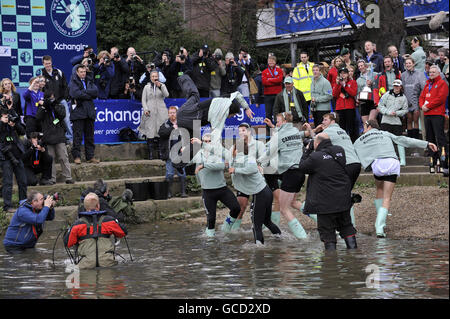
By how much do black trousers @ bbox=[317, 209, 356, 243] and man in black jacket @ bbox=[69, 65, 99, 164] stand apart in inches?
284

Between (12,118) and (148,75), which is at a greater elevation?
(148,75)

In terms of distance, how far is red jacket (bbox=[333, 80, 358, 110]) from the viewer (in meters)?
18.6

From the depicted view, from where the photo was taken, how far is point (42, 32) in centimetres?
1992

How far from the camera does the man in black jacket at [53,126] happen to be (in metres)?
16.9

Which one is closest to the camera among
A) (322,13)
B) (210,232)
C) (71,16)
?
(210,232)

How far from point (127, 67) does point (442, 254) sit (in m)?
9.88

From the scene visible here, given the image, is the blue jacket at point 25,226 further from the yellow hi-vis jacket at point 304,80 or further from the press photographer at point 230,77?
the yellow hi-vis jacket at point 304,80

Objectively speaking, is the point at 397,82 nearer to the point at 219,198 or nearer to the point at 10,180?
the point at 219,198

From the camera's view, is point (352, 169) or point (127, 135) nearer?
point (352, 169)

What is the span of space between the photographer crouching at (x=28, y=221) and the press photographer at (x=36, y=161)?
3.02m

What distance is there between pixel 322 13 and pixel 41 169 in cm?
1558

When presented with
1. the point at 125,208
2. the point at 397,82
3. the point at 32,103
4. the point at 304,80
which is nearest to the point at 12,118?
the point at 32,103

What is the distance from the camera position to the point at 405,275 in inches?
410

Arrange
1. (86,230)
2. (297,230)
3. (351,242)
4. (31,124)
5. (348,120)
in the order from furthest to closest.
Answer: (348,120)
(31,124)
(297,230)
(351,242)
(86,230)
